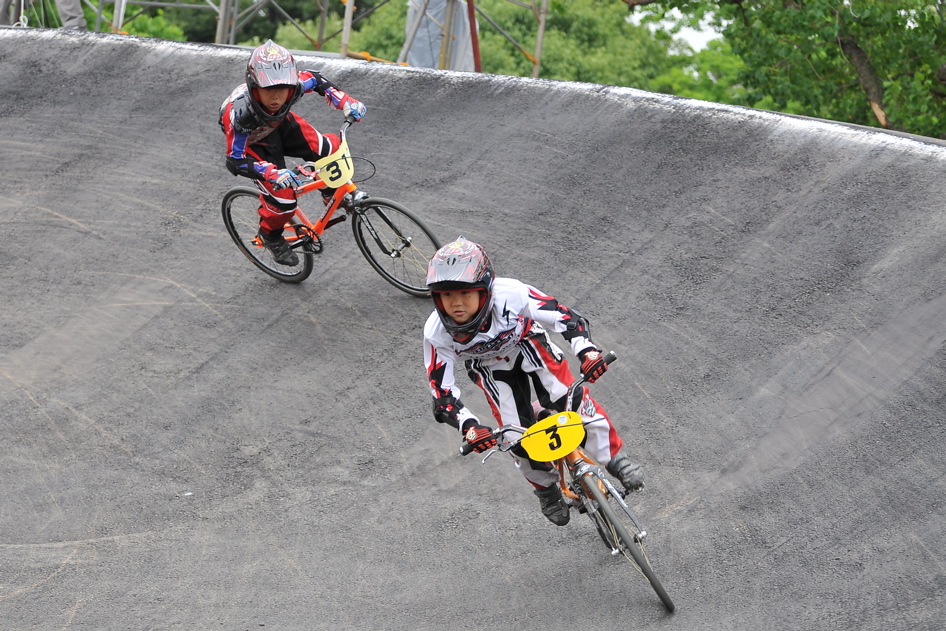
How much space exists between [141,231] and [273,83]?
3.55m

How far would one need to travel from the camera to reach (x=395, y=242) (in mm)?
8398

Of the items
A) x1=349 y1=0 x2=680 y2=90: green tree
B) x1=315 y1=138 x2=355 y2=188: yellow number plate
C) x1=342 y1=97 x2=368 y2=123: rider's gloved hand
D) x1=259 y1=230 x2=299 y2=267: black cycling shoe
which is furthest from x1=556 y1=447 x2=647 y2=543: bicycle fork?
x1=349 y1=0 x2=680 y2=90: green tree

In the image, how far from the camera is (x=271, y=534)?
20.7ft

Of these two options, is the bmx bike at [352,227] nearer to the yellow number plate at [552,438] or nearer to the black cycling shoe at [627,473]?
the black cycling shoe at [627,473]

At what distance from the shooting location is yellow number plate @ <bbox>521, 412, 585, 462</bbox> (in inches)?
195

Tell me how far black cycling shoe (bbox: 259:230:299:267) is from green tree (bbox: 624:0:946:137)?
12.1 metres

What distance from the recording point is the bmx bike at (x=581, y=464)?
16.1 feet

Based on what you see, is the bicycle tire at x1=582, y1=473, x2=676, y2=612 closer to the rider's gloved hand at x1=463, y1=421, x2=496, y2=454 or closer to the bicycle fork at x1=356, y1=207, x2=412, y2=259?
the rider's gloved hand at x1=463, y1=421, x2=496, y2=454

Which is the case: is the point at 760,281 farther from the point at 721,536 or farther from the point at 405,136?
the point at 405,136

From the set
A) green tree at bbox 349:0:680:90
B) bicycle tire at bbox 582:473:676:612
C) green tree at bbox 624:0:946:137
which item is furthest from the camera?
green tree at bbox 349:0:680:90

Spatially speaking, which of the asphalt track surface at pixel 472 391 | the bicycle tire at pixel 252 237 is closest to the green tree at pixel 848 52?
the asphalt track surface at pixel 472 391

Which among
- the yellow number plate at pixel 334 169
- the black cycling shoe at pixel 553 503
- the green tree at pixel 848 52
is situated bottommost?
the green tree at pixel 848 52

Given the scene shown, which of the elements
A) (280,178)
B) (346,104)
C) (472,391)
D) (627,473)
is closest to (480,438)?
(627,473)

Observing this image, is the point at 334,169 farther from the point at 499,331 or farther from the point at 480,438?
the point at 480,438
